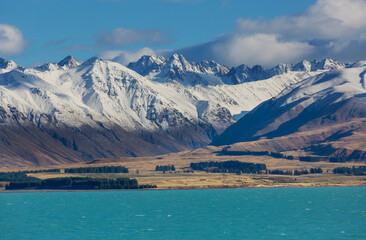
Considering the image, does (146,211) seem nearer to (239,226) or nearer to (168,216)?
(168,216)

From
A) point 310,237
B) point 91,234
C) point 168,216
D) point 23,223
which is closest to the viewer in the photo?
point 310,237

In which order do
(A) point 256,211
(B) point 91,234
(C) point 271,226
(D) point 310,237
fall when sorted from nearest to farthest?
(D) point 310,237 < (B) point 91,234 < (C) point 271,226 < (A) point 256,211

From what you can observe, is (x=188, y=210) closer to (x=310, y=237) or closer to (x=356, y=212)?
(x=356, y=212)

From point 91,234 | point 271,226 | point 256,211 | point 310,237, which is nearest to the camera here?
point 310,237

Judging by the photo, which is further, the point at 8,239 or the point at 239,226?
the point at 239,226

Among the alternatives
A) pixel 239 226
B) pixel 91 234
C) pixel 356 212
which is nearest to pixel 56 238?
pixel 91 234

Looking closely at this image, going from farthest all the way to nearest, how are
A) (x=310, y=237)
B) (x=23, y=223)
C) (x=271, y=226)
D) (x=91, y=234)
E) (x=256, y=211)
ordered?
(x=256, y=211) → (x=23, y=223) → (x=271, y=226) → (x=91, y=234) → (x=310, y=237)

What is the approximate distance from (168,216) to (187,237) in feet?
151

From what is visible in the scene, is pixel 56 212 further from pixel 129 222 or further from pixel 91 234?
pixel 91 234

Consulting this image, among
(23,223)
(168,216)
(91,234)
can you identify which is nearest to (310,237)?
(91,234)

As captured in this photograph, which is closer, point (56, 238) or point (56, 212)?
point (56, 238)

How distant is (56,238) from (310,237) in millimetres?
49451

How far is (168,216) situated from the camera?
173 m

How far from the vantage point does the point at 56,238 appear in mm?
128750
